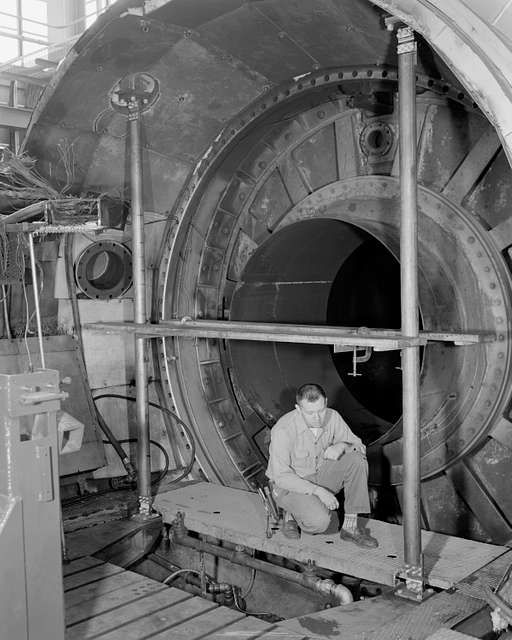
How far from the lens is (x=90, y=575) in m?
3.79

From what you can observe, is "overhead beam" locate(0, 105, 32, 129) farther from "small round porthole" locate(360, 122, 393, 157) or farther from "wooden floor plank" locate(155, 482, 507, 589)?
"wooden floor plank" locate(155, 482, 507, 589)

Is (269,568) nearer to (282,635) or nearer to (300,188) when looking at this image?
(282,635)

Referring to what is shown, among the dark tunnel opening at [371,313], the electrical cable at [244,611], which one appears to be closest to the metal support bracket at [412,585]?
the electrical cable at [244,611]

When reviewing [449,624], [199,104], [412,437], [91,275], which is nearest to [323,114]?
[199,104]

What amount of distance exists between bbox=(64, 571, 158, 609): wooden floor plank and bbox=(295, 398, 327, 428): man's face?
3.77ft

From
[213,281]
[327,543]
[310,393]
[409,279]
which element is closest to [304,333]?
[310,393]

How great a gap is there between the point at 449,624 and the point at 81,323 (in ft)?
10.5

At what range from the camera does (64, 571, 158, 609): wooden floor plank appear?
3508 mm

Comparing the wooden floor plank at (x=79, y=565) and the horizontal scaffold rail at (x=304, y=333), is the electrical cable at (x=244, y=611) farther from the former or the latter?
the horizontal scaffold rail at (x=304, y=333)

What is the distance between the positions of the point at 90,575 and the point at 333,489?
4.31ft

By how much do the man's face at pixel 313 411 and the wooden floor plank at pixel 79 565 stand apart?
130cm

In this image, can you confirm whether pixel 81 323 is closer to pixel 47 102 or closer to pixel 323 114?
pixel 47 102

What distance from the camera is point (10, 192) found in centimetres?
438

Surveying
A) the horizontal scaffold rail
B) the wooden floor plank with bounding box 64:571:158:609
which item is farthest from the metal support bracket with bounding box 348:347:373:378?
the wooden floor plank with bounding box 64:571:158:609
